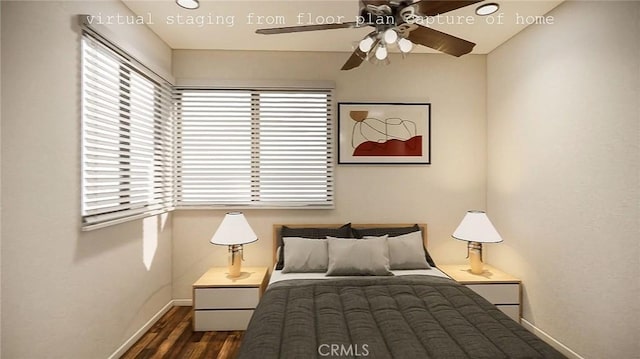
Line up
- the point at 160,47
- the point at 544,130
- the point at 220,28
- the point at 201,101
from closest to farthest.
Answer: the point at 544,130, the point at 220,28, the point at 160,47, the point at 201,101

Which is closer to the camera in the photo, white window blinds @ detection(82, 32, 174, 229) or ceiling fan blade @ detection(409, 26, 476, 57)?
ceiling fan blade @ detection(409, 26, 476, 57)

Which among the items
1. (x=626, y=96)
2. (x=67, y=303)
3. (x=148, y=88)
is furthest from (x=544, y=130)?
(x=67, y=303)

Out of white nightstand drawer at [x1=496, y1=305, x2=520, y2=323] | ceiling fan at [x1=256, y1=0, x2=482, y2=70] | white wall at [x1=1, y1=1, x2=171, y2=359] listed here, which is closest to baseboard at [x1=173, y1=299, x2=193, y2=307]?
white wall at [x1=1, y1=1, x2=171, y2=359]

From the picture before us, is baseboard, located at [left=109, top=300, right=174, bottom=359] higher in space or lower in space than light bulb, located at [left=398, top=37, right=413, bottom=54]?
lower

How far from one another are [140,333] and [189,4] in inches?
104

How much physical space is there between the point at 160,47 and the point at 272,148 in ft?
4.60

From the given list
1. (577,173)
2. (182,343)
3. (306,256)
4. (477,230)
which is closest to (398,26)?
(577,173)

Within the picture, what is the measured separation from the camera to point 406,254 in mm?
3012

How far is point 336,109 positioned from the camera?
3.51 metres

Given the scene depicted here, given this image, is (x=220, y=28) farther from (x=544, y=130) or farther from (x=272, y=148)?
(x=544, y=130)

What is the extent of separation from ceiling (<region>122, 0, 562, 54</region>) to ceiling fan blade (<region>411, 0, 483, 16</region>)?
3.33 ft

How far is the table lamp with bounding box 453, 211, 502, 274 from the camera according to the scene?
9.84 feet

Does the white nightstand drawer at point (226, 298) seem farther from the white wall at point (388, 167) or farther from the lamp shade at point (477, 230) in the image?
the lamp shade at point (477, 230)

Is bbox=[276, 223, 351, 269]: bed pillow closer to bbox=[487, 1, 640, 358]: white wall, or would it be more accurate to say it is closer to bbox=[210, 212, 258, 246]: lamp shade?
bbox=[210, 212, 258, 246]: lamp shade
